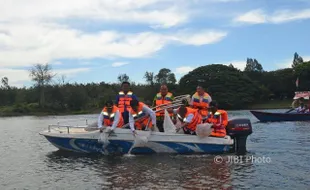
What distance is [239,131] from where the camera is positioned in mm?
14672

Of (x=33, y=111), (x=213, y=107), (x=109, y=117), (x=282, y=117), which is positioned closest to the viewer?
(x=213, y=107)

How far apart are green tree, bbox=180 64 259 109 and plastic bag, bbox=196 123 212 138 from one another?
229ft

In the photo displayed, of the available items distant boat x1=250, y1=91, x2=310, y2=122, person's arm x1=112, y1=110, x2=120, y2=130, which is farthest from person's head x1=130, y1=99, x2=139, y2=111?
distant boat x1=250, y1=91, x2=310, y2=122

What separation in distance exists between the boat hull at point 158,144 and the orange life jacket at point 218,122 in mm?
237

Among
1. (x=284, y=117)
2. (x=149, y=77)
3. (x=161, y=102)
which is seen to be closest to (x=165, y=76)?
(x=149, y=77)

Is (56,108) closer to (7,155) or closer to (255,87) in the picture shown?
(255,87)

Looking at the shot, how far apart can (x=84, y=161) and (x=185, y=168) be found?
3903mm

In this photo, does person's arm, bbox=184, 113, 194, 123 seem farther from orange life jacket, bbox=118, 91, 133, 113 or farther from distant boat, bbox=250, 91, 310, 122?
distant boat, bbox=250, 91, 310, 122

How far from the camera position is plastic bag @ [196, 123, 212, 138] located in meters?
14.0

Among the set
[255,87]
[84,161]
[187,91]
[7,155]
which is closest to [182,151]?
[84,161]

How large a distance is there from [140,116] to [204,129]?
2.51 meters

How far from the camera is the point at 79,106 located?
85812mm

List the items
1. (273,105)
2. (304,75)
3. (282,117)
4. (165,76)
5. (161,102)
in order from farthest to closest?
1. (165,76)
2. (304,75)
3. (273,105)
4. (282,117)
5. (161,102)

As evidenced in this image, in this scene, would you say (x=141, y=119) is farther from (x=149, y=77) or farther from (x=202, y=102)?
(x=149, y=77)
